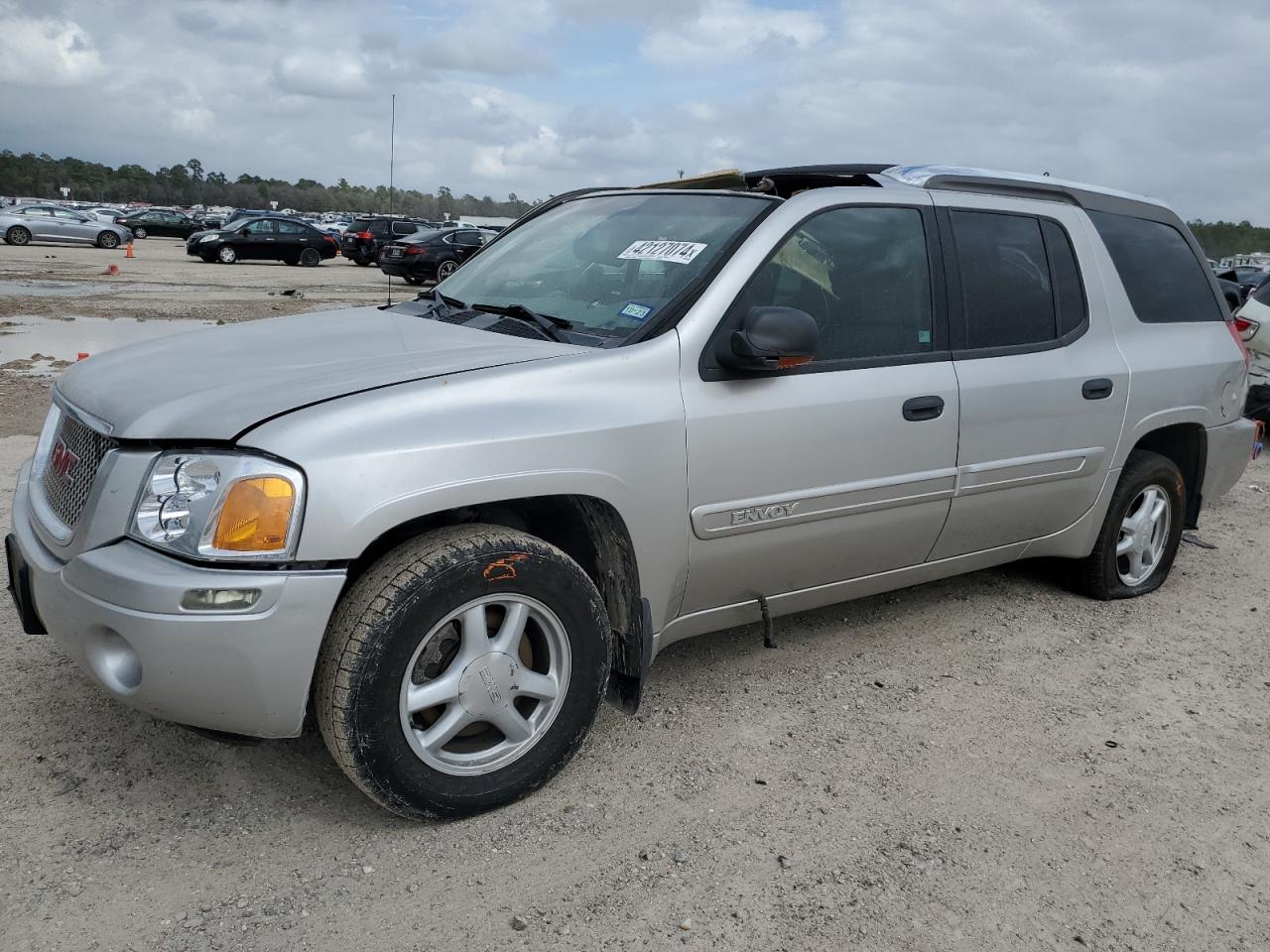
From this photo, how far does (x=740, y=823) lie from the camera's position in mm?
2971

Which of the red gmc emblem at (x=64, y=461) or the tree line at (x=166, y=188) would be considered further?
the tree line at (x=166, y=188)

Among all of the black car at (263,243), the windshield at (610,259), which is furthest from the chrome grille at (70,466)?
the black car at (263,243)

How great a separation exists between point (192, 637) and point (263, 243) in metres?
30.2

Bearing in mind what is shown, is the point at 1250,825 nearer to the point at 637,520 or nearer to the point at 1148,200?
the point at 637,520

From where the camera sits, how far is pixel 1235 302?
410 inches

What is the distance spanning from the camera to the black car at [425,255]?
23.8 m

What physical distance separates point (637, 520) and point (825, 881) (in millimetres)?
1075

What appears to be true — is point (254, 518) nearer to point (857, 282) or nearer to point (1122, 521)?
point (857, 282)

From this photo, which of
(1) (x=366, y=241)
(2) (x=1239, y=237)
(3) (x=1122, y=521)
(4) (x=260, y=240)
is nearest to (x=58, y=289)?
(4) (x=260, y=240)

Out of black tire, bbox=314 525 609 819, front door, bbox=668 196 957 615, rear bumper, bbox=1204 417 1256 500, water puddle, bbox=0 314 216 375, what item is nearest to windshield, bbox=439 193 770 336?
front door, bbox=668 196 957 615

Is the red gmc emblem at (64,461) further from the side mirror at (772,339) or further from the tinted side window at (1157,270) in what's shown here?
the tinted side window at (1157,270)

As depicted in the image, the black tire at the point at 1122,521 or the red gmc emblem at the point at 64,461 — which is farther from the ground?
the red gmc emblem at the point at 64,461

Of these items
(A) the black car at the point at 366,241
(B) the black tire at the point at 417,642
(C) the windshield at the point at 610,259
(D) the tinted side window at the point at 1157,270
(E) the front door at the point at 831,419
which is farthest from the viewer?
(A) the black car at the point at 366,241

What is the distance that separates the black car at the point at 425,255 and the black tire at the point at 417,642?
2145 centimetres
